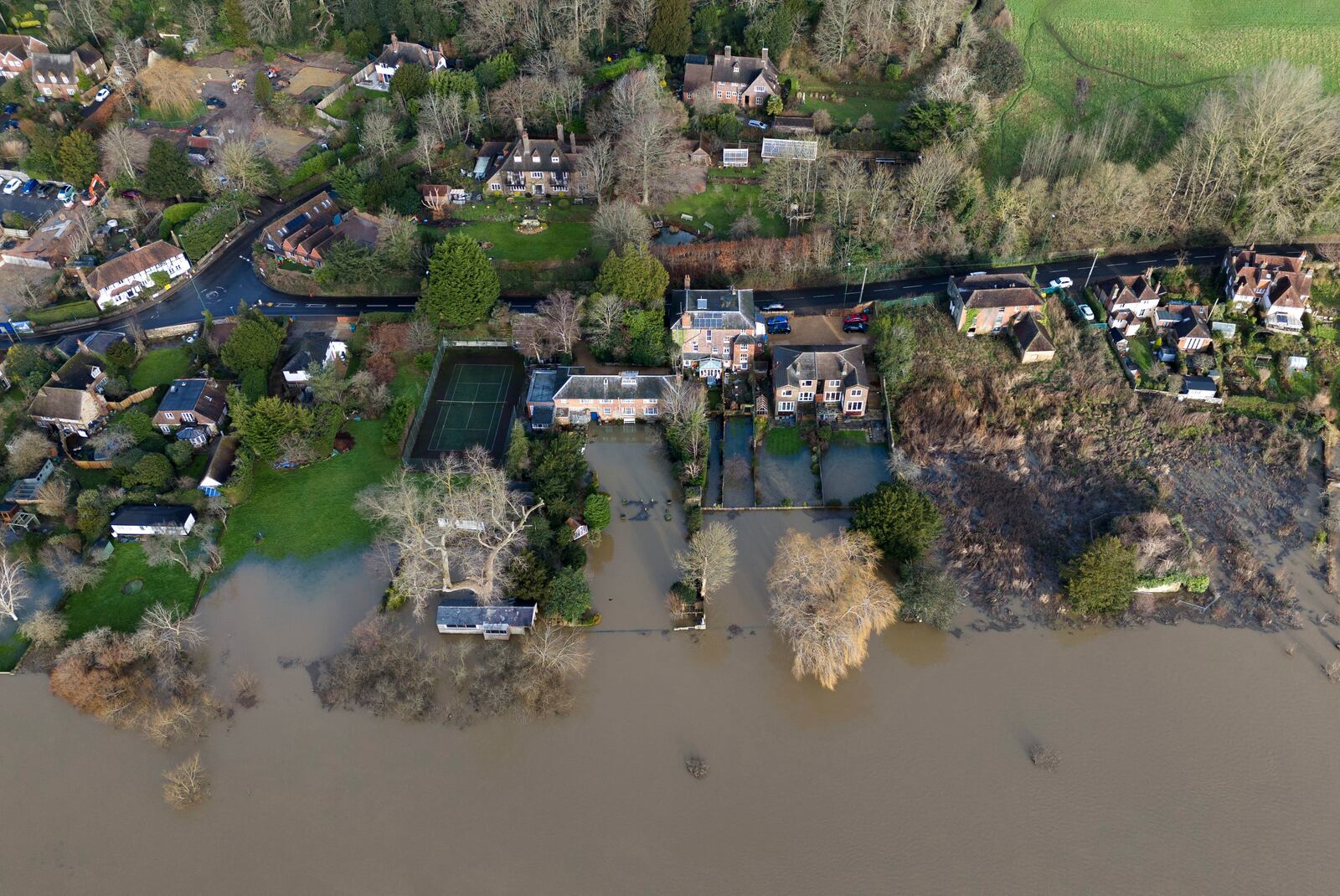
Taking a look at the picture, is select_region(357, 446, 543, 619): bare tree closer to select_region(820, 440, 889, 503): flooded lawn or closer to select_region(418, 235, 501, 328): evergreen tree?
select_region(418, 235, 501, 328): evergreen tree

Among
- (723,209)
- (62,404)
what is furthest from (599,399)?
(62,404)

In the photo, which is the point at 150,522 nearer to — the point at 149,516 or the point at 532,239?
the point at 149,516

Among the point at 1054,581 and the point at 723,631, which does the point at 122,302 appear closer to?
the point at 723,631

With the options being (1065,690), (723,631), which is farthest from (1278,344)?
(723,631)

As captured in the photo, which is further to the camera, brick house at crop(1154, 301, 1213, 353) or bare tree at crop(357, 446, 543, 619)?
brick house at crop(1154, 301, 1213, 353)

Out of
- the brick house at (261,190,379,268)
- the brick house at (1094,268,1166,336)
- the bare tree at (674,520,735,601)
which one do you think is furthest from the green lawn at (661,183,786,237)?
the bare tree at (674,520,735,601)

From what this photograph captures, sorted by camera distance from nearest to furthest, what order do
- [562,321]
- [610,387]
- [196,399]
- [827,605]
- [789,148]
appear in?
[827,605] → [196,399] → [610,387] → [562,321] → [789,148]

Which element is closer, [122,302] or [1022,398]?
[1022,398]
